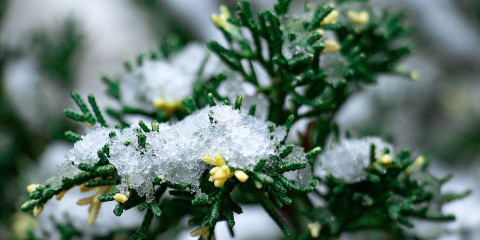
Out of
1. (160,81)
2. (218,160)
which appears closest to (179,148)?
(218,160)

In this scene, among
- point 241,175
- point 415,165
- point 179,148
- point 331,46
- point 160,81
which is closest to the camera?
point 241,175

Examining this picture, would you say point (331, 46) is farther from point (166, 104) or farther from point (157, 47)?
point (157, 47)

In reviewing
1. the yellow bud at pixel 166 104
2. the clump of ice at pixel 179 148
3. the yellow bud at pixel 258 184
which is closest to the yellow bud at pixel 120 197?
the clump of ice at pixel 179 148

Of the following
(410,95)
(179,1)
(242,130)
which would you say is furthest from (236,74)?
(179,1)

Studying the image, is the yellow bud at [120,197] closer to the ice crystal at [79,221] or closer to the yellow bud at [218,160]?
the yellow bud at [218,160]

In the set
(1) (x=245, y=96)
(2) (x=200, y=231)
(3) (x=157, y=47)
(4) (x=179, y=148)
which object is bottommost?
(2) (x=200, y=231)
